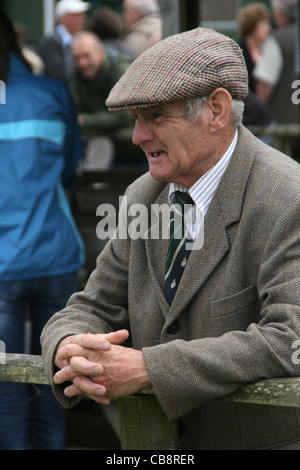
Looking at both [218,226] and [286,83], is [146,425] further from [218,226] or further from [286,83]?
[286,83]

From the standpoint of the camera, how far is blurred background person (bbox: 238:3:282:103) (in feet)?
25.4

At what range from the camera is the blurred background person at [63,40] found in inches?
271

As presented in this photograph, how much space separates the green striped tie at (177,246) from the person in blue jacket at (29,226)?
4.18ft

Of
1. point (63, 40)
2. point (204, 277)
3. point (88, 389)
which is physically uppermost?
point (63, 40)

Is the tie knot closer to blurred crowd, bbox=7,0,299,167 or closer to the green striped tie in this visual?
the green striped tie

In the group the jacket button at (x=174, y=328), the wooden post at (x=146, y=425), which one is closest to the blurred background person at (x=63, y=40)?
the jacket button at (x=174, y=328)

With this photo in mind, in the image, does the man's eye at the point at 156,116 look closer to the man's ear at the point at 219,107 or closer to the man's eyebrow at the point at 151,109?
the man's eyebrow at the point at 151,109

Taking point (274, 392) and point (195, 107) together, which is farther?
point (195, 107)

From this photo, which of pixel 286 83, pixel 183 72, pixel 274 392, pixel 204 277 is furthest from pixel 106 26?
pixel 274 392

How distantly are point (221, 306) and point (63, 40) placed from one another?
6.50 metres

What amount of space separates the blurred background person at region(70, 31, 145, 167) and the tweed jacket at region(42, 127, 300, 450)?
3724 millimetres

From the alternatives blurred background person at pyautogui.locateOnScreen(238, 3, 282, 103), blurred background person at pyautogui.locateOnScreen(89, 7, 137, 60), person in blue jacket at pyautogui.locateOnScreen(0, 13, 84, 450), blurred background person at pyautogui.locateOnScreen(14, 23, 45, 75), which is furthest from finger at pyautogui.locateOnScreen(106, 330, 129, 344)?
blurred background person at pyautogui.locateOnScreen(89, 7, 137, 60)

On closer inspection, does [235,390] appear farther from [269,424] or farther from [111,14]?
[111,14]

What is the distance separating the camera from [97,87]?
20.8ft
